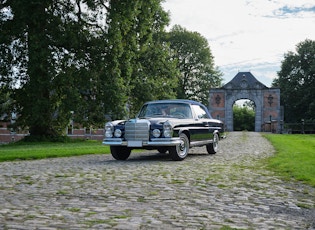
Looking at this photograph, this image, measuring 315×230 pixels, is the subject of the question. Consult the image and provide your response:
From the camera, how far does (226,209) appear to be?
17.6 ft

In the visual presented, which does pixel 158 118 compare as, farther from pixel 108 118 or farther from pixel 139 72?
pixel 139 72

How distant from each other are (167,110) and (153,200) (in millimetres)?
7796

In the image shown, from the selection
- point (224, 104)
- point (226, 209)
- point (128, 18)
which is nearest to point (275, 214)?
point (226, 209)

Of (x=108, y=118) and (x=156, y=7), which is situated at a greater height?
(x=156, y=7)

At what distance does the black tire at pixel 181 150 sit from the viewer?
12.1 meters

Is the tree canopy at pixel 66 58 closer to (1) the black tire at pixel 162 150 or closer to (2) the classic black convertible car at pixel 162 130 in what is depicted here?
(1) the black tire at pixel 162 150

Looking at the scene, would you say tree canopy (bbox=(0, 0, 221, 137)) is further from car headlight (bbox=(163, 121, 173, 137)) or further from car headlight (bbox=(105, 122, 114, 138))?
car headlight (bbox=(163, 121, 173, 137))

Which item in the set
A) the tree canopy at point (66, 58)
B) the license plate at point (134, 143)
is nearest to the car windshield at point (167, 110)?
the license plate at point (134, 143)

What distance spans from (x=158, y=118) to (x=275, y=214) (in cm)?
773

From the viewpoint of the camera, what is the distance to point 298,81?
2697 inches

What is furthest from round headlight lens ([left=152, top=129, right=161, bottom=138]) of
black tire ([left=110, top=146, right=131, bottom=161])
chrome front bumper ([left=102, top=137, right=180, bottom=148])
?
black tire ([left=110, top=146, right=131, bottom=161])

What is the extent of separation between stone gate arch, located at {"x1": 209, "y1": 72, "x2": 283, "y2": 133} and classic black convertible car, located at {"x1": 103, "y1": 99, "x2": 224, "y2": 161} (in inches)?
1939

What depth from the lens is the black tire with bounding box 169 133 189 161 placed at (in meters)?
12.1

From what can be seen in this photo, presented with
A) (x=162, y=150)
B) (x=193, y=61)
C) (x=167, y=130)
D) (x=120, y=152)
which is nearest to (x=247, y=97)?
(x=193, y=61)
